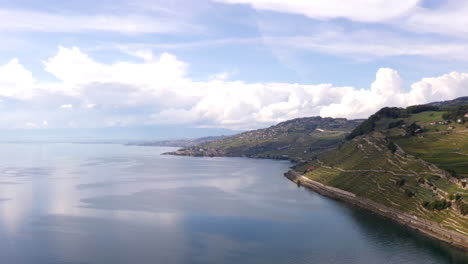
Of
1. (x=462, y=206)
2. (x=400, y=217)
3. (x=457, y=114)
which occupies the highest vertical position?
(x=457, y=114)

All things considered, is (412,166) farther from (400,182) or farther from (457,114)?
(457,114)

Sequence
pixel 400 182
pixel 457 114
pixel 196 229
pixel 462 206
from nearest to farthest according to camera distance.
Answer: pixel 462 206, pixel 196 229, pixel 400 182, pixel 457 114

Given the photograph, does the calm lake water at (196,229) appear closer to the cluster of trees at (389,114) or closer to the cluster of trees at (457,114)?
the cluster of trees at (457,114)

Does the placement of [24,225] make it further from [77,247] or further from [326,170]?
[326,170]

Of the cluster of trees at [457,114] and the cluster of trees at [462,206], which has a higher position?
the cluster of trees at [457,114]

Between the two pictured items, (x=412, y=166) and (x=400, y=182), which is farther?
(x=412, y=166)

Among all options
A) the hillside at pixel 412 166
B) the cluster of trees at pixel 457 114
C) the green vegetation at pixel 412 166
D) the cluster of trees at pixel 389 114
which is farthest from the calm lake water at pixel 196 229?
the cluster of trees at pixel 389 114

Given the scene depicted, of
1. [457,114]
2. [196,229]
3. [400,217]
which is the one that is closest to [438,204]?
[400,217]
